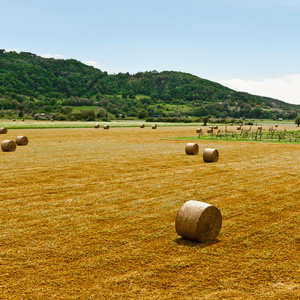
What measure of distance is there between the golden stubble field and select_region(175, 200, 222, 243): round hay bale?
0.83ft

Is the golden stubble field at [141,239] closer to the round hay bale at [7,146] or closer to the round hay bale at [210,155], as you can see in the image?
the round hay bale at [210,155]

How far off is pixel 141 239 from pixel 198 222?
63.1 inches

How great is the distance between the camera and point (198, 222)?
806 centimetres

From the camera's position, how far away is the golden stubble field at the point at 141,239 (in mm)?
6059

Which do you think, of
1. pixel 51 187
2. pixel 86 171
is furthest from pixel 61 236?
pixel 86 171

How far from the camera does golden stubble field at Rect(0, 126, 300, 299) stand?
6.06 m

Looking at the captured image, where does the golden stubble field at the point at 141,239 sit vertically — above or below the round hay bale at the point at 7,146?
below

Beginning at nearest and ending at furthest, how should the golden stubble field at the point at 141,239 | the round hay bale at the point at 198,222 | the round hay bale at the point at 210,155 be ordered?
the golden stubble field at the point at 141,239
the round hay bale at the point at 198,222
the round hay bale at the point at 210,155

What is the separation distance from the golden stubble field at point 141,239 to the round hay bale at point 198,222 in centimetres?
25

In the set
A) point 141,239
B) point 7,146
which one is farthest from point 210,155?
point 7,146

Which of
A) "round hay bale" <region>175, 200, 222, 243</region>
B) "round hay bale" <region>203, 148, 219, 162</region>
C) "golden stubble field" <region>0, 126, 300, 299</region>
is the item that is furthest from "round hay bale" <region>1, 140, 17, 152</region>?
"round hay bale" <region>175, 200, 222, 243</region>

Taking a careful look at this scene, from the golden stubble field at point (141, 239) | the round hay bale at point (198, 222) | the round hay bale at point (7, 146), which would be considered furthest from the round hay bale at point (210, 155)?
the round hay bale at point (7, 146)

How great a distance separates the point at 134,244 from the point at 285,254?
3.76 meters

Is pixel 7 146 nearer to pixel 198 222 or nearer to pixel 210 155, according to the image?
pixel 210 155
